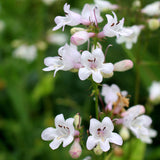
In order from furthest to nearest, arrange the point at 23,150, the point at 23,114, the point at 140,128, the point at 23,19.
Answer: the point at 23,19 < the point at 23,114 < the point at 23,150 < the point at 140,128

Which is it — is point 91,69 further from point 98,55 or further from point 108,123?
point 108,123

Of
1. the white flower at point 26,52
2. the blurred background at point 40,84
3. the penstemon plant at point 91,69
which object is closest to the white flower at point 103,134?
the penstemon plant at point 91,69

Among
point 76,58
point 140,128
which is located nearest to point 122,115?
point 140,128

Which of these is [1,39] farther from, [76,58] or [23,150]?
[76,58]

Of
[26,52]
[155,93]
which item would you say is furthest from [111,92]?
[26,52]

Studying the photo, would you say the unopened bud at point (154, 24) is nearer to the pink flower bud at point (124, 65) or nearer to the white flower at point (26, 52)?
the pink flower bud at point (124, 65)

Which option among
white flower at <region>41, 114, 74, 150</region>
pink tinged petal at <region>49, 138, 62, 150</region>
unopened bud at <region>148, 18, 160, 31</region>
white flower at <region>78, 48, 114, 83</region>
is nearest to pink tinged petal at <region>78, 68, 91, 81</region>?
white flower at <region>78, 48, 114, 83</region>
